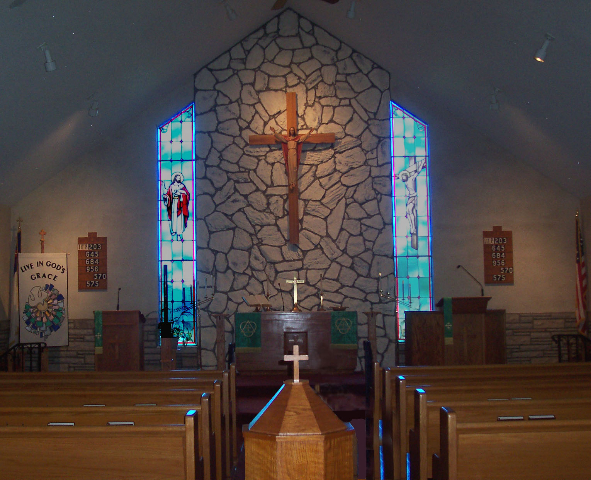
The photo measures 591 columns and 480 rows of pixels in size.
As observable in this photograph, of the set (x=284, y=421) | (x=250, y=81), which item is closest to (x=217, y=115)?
(x=250, y=81)

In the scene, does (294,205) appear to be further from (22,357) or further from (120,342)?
(22,357)

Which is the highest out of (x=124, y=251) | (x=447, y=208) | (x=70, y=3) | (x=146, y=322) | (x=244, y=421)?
(x=70, y=3)

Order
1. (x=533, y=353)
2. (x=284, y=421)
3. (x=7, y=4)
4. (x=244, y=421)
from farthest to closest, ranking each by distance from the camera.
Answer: (x=533, y=353)
(x=244, y=421)
(x=7, y=4)
(x=284, y=421)

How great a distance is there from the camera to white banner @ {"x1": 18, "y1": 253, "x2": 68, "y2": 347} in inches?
322

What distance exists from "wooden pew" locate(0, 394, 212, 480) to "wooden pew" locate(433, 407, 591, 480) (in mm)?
1005

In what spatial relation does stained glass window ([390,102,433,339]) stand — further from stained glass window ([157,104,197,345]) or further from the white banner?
Result: the white banner

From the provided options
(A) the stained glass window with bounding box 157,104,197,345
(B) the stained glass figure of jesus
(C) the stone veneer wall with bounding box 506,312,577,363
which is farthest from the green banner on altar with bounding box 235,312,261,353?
(C) the stone veneer wall with bounding box 506,312,577,363

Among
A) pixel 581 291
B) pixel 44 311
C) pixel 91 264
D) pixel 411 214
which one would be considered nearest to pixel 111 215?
pixel 91 264

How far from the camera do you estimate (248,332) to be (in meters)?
7.80

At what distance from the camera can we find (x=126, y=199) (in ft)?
29.3

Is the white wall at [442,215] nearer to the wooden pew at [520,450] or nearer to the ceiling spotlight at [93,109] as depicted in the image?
the ceiling spotlight at [93,109]

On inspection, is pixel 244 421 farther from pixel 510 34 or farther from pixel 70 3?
pixel 510 34

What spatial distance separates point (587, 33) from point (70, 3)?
14.2 ft

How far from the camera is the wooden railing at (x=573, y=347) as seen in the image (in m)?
7.98
